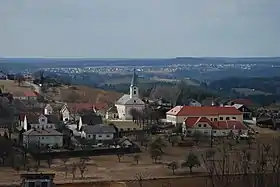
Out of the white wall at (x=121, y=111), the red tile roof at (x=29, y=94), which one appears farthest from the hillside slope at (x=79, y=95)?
the white wall at (x=121, y=111)

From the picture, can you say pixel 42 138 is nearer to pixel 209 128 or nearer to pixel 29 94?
pixel 209 128

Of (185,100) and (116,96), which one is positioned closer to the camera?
(185,100)

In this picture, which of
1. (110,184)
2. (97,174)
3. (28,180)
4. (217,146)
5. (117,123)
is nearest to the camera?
(28,180)

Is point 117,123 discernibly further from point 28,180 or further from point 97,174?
point 28,180

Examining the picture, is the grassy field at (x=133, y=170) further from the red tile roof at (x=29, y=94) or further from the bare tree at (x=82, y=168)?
the red tile roof at (x=29, y=94)

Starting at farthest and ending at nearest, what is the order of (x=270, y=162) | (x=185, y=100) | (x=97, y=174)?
(x=185, y=100) < (x=270, y=162) < (x=97, y=174)

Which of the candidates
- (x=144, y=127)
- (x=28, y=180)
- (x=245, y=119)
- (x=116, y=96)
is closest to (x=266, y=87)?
(x=116, y=96)

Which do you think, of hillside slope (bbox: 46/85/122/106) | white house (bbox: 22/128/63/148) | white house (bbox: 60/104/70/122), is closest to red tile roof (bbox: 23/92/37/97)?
hillside slope (bbox: 46/85/122/106)
